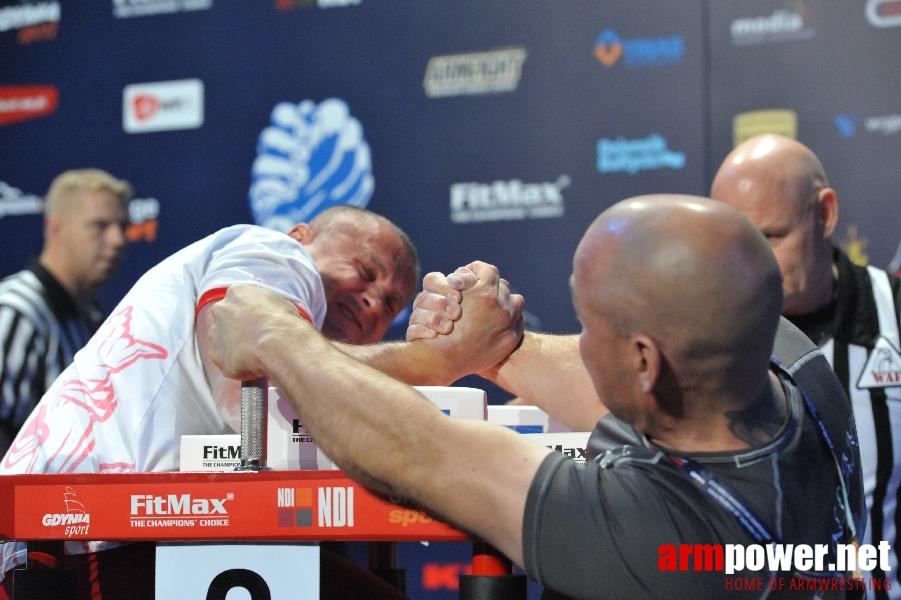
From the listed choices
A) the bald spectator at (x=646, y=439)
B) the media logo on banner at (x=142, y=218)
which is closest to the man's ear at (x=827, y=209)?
the bald spectator at (x=646, y=439)

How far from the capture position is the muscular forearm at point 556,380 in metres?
2.13

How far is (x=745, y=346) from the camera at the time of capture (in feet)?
4.35

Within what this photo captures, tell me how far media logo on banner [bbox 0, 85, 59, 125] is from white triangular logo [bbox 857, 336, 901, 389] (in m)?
3.72

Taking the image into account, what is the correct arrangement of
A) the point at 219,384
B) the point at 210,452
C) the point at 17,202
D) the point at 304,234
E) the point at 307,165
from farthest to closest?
the point at 17,202, the point at 307,165, the point at 304,234, the point at 219,384, the point at 210,452

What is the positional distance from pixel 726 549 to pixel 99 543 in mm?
912

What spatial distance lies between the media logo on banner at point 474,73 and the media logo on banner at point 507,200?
38 cm

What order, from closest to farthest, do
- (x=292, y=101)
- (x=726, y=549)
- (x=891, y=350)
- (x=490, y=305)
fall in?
(x=726, y=549)
(x=490, y=305)
(x=891, y=350)
(x=292, y=101)

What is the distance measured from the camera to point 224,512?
1430 millimetres

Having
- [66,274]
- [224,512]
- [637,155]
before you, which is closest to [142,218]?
[66,274]

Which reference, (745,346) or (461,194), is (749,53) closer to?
(461,194)

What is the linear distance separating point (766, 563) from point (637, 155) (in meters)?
2.84

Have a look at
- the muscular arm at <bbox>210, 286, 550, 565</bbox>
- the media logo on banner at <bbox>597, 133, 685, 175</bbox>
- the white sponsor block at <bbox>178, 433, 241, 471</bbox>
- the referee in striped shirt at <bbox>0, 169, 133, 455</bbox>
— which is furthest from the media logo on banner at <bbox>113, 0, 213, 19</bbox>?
the muscular arm at <bbox>210, 286, 550, 565</bbox>

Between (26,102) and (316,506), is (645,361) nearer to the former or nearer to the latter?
(316,506)

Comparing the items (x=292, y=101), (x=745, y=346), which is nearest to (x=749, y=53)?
(x=292, y=101)
